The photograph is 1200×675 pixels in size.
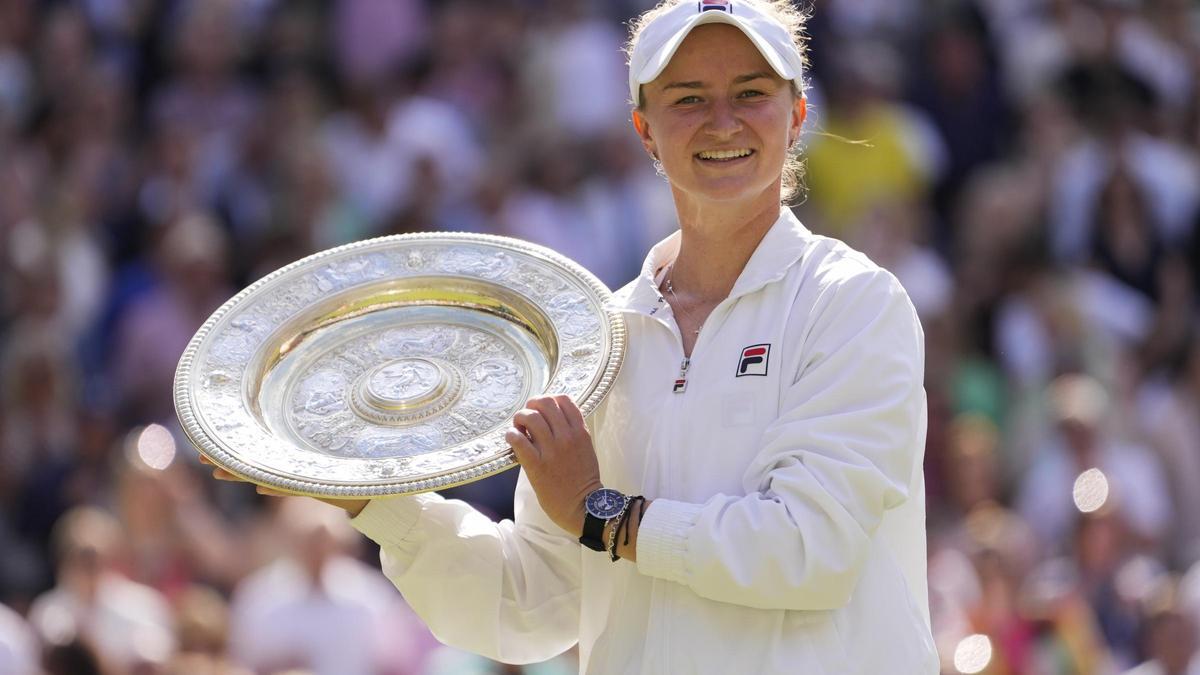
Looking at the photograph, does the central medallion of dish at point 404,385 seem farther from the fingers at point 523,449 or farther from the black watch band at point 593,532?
the black watch band at point 593,532

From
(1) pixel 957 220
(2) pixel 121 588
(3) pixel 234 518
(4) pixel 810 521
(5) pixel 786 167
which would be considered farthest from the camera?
(1) pixel 957 220

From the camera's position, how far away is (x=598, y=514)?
343 cm

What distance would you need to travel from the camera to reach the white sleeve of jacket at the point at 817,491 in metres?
3.28

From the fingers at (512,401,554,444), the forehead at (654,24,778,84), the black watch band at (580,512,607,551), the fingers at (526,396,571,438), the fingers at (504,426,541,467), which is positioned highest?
the forehead at (654,24,778,84)

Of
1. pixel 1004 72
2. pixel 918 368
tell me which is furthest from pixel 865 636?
pixel 1004 72

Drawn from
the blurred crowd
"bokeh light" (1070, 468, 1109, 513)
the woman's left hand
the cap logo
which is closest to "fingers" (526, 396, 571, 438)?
the woman's left hand

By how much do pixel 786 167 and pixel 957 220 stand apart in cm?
637

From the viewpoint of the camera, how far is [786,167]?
3891 millimetres

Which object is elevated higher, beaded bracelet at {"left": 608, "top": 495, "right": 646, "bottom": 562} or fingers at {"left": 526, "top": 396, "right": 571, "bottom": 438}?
fingers at {"left": 526, "top": 396, "right": 571, "bottom": 438}

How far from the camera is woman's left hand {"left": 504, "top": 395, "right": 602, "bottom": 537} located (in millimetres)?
3455

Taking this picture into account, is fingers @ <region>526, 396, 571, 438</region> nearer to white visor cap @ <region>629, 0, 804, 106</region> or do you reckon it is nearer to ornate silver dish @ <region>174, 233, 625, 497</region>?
ornate silver dish @ <region>174, 233, 625, 497</region>

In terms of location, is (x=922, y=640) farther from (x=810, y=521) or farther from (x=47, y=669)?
(x=47, y=669)

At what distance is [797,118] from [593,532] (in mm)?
973

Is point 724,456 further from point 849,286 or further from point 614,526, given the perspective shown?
point 849,286
